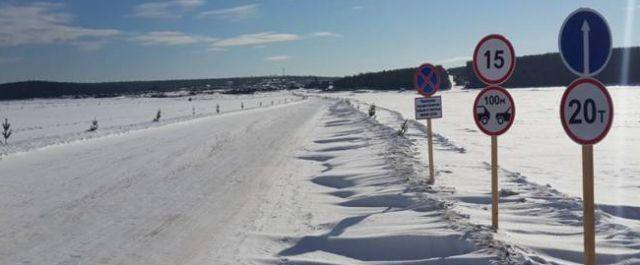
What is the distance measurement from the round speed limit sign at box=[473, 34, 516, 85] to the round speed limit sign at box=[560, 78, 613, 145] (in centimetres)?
237

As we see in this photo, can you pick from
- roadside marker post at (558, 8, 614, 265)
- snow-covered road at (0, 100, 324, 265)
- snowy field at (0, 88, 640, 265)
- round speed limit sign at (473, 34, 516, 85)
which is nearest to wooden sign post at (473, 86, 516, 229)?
round speed limit sign at (473, 34, 516, 85)

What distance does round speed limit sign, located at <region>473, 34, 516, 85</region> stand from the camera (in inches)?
263

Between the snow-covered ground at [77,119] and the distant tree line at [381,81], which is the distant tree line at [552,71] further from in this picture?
the snow-covered ground at [77,119]

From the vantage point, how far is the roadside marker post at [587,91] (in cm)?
421

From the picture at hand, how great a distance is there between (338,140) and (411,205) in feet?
40.1

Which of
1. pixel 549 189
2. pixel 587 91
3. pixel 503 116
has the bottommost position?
pixel 549 189

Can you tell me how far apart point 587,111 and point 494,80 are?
2.59 m

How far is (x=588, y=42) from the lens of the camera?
4.38 meters

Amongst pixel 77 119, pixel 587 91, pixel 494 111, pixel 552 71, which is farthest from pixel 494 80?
pixel 552 71

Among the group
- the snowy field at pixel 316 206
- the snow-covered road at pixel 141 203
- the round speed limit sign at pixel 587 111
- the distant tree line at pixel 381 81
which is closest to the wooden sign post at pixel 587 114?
the round speed limit sign at pixel 587 111

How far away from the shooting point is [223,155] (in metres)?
17.4

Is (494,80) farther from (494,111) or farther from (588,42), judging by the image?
(588,42)

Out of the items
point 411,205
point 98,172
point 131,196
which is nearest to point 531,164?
point 411,205

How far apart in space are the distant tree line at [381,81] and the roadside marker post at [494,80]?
377ft
